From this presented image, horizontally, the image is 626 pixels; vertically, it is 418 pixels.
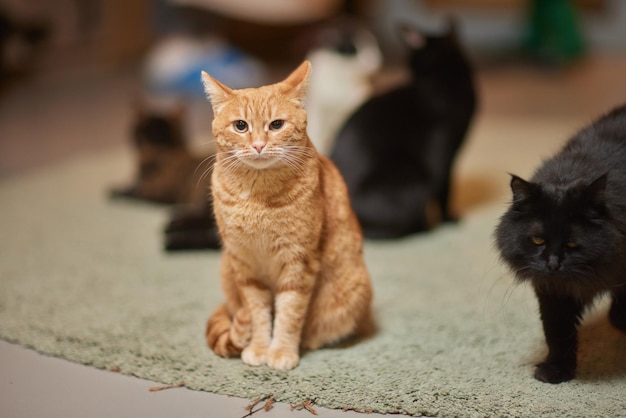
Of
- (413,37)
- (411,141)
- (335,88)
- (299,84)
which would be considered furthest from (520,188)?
(335,88)

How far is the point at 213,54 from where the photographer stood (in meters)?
4.86

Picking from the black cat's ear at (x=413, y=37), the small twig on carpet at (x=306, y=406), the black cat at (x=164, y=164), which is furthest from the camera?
the black cat at (x=164, y=164)

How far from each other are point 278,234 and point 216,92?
0.36 meters

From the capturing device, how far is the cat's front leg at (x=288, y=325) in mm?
1677

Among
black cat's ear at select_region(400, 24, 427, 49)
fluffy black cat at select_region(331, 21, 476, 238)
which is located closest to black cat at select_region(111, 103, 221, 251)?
fluffy black cat at select_region(331, 21, 476, 238)

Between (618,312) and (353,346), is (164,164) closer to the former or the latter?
(353,346)

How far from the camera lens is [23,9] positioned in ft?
17.3

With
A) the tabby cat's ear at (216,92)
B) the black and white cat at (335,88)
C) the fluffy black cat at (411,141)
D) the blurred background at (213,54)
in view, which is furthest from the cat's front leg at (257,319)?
the blurred background at (213,54)

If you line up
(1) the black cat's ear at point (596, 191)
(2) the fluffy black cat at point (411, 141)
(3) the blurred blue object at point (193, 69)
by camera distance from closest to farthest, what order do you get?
(1) the black cat's ear at point (596, 191), (2) the fluffy black cat at point (411, 141), (3) the blurred blue object at point (193, 69)

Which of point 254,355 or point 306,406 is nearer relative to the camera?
point 306,406

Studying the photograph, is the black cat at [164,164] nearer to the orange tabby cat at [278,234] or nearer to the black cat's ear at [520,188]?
the orange tabby cat at [278,234]

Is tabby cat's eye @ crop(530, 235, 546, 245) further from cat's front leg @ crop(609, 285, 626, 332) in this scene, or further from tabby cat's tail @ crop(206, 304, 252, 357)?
tabby cat's tail @ crop(206, 304, 252, 357)

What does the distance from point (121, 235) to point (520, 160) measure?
193 centimetres

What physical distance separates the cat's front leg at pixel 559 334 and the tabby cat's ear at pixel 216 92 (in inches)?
32.7
